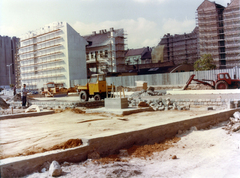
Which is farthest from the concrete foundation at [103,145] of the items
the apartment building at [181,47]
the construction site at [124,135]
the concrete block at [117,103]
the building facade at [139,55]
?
the building facade at [139,55]

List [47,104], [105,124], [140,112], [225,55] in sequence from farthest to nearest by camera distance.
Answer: [225,55] < [47,104] < [140,112] < [105,124]

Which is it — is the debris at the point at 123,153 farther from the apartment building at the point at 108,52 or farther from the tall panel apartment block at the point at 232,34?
the apartment building at the point at 108,52

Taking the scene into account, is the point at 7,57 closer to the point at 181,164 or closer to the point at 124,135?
the point at 124,135

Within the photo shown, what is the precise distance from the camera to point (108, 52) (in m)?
55.8

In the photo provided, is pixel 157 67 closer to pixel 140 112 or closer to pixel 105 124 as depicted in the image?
pixel 140 112

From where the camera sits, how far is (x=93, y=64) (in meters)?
59.1

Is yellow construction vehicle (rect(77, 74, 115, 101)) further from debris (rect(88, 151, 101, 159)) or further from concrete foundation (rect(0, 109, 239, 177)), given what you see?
debris (rect(88, 151, 101, 159))

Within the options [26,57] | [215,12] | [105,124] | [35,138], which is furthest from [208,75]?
[26,57]

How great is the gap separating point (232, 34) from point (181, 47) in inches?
654

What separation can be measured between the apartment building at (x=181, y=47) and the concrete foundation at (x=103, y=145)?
53416mm

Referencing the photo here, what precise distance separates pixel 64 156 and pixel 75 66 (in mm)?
46832

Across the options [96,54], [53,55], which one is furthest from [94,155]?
[96,54]

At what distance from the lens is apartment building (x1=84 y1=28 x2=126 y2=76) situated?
181ft

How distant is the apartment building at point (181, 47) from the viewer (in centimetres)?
5881
